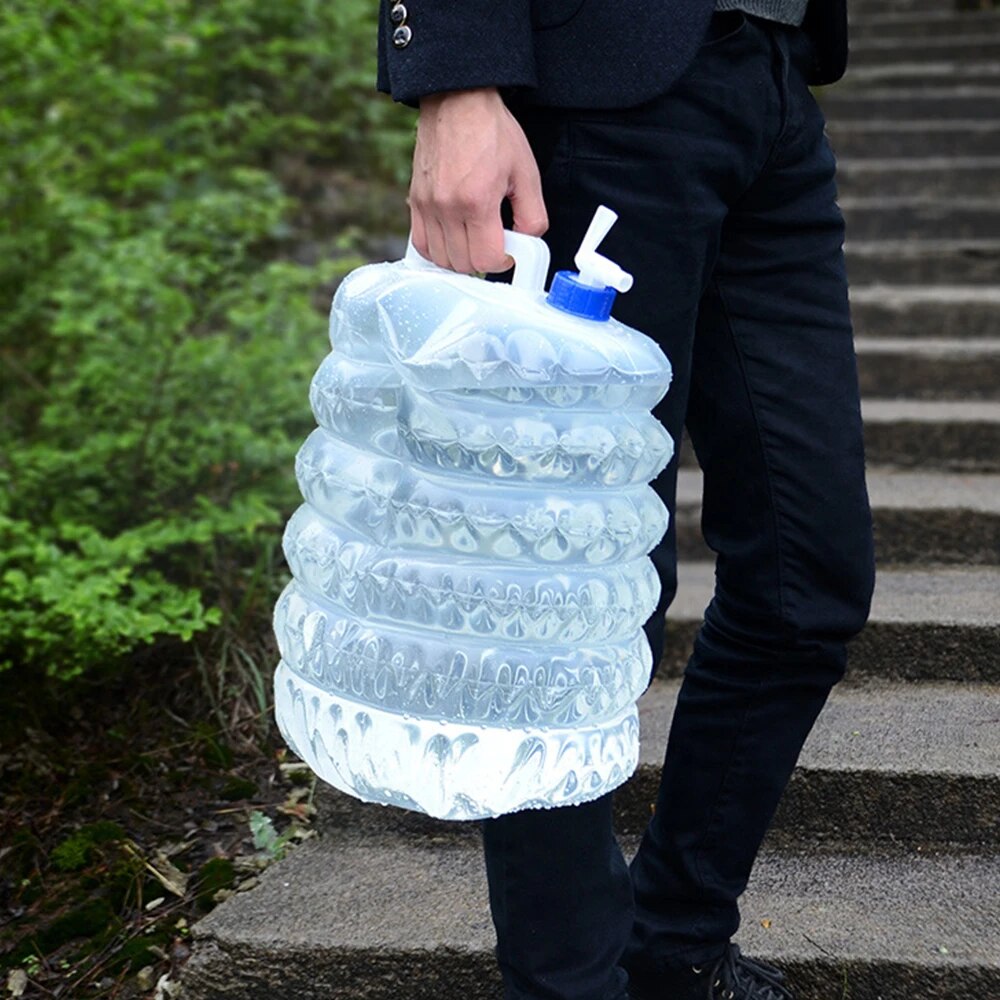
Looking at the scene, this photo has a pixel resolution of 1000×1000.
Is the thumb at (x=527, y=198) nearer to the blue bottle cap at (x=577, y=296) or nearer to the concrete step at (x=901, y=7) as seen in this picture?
the blue bottle cap at (x=577, y=296)

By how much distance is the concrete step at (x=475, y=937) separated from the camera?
74.3 inches

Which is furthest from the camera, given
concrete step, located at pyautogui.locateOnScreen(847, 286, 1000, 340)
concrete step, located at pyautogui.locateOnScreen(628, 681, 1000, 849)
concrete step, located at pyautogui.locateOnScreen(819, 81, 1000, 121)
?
concrete step, located at pyautogui.locateOnScreen(819, 81, 1000, 121)

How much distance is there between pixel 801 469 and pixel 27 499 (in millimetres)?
2059

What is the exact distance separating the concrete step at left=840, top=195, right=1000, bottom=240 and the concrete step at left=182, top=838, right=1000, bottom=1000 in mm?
2922

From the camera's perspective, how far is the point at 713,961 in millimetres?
1780

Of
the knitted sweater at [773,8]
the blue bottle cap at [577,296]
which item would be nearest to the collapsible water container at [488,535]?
the blue bottle cap at [577,296]

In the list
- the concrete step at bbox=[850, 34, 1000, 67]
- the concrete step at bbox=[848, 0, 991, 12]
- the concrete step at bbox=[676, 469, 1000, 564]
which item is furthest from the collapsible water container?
the concrete step at bbox=[848, 0, 991, 12]

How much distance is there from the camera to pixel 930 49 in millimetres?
5730

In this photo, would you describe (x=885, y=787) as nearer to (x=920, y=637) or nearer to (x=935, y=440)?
(x=920, y=637)

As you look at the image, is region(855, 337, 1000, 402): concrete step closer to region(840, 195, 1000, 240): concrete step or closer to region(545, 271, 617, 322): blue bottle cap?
region(840, 195, 1000, 240): concrete step

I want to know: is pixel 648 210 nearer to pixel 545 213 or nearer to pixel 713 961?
pixel 545 213

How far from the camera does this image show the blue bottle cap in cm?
132

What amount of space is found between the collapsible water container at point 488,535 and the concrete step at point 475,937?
0.62 metres

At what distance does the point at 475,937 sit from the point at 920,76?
183 inches
